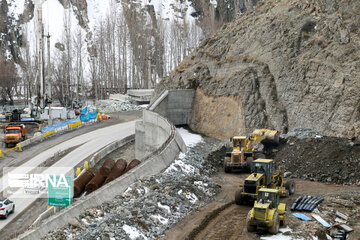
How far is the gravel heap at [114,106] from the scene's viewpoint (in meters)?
59.1

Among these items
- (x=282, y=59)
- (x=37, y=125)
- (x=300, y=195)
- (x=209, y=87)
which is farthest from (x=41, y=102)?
(x=300, y=195)

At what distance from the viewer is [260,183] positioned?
16.9 metres

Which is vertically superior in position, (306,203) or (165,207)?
(165,207)

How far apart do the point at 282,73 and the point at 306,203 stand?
56.9 feet

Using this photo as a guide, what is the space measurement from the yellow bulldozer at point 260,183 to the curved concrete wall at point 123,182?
4.87 m

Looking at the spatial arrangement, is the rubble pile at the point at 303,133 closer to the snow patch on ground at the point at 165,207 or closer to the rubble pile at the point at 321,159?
the rubble pile at the point at 321,159

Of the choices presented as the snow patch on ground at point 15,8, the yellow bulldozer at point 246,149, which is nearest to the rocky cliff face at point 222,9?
the snow patch on ground at point 15,8

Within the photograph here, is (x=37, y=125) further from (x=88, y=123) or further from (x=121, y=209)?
(x=121, y=209)

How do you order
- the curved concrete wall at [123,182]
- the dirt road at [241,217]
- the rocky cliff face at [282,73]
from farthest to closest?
the rocky cliff face at [282,73]
the dirt road at [241,217]
the curved concrete wall at [123,182]

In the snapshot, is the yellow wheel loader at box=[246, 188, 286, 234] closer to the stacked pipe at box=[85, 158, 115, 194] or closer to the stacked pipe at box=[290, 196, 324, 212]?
the stacked pipe at box=[290, 196, 324, 212]

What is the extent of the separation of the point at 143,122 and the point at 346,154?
17.6 metres

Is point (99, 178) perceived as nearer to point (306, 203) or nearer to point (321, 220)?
point (306, 203)

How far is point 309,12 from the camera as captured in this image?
110 feet

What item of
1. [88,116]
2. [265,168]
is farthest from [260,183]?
[88,116]
